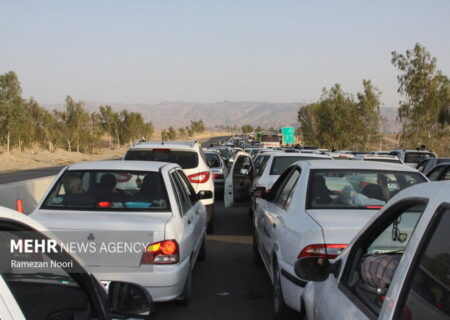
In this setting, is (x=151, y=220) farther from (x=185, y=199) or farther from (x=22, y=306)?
(x=22, y=306)

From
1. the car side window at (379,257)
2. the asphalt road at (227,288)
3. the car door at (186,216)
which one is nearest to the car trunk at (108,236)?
Answer: the car door at (186,216)

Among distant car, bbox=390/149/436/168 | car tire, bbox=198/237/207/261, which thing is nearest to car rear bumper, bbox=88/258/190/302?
car tire, bbox=198/237/207/261

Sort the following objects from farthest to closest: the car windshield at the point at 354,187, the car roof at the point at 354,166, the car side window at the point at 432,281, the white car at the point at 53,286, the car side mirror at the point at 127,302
→ the car roof at the point at 354,166 < the car windshield at the point at 354,187 < the car side mirror at the point at 127,302 < the white car at the point at 53,286 < the car side window at the point at 432,281

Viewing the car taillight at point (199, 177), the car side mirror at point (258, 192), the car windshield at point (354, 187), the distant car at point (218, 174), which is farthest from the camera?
the distant car at point (218, 174)

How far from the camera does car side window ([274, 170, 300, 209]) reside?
635cm

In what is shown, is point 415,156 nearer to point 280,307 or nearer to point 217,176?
point 217,176

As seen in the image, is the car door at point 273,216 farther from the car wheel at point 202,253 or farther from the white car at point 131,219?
the car wheel at point 202,253

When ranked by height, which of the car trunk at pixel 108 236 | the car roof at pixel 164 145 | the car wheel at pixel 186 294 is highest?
the car roof at pixel 164 145

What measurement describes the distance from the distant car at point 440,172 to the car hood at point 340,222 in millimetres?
7333

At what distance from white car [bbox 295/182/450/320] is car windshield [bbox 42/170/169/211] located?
2785 millimetres

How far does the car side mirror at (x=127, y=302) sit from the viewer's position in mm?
2891

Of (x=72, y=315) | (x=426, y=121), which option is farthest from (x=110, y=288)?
(x=426, y=121)

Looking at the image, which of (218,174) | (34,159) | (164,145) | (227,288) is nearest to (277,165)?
(164,145)

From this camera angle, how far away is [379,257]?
3.03 m
